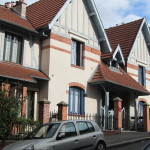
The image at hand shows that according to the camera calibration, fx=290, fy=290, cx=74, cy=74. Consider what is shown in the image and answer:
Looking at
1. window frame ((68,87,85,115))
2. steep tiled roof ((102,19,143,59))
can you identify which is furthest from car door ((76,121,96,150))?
steep tiled roof ((102,19,143,59))

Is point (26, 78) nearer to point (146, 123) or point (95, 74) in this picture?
point (95, 74)

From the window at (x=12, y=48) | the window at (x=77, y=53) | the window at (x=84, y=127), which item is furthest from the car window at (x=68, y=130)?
the window at (x=77, y=53)

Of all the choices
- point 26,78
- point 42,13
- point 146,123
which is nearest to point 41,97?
point 26,78

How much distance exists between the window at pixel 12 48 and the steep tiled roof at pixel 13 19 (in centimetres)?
75

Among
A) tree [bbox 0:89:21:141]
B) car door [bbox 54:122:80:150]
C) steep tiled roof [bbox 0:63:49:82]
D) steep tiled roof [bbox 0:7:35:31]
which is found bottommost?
car door [bbox 54:122:80:150]

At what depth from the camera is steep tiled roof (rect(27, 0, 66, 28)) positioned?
1771 cm

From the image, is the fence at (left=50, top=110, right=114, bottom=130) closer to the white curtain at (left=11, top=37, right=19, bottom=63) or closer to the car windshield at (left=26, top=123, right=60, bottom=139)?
the white curtain at (left=11, top=37, right=19, bottom=63)

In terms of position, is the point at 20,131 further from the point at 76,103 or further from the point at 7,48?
the point at 76,103

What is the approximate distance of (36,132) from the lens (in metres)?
9.90

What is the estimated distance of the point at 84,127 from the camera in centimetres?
1030

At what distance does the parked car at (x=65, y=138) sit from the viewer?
8.67 m

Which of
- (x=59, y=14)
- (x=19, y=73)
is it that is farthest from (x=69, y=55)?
(x=19, y=73)

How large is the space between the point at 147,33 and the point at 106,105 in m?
10.4

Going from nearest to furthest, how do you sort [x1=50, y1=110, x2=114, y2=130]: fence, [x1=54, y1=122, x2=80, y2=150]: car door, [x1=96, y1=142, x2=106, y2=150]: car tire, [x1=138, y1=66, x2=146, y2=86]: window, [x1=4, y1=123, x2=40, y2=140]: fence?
1. [x1=54, y1=122, x2=80, y2=150]: car door
2. [x1=96, y1=142, x2=106, y2=150]: car tire
3. [x1=4, y1=123, x2=40, y2=140]: fence
4. [x1=50, y1=110, x2=114, y2=130]: fence
5. [x1=138, y1=66, x2=146, y2=86]: window
